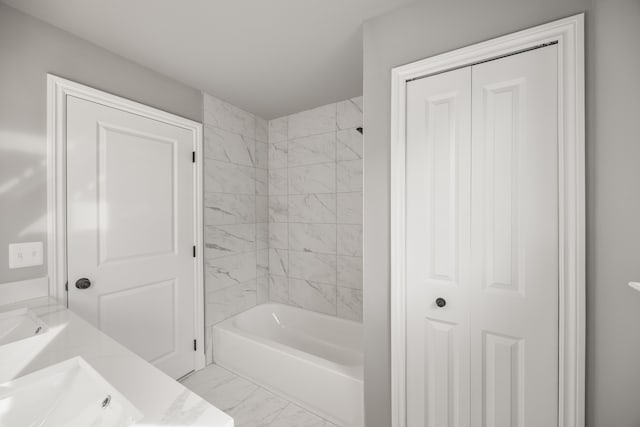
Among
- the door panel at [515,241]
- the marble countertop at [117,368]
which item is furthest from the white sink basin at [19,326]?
the door panel at [515,241]

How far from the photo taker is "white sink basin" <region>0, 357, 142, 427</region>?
0.69 m

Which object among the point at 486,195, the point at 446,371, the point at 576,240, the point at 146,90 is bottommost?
the point at 446,371

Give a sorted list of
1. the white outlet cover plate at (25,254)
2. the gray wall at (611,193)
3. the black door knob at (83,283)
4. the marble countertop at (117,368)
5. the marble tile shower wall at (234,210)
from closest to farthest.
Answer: the marble countertop at (117,368)
the gray wall at (611,193)
the white outlet cover plate at (25,254)
the black door knob at (83,283)
the marble tile shower wall at (234,210)

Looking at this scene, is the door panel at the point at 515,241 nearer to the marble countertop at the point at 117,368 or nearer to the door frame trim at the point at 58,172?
the marble countertop at the point at 117,368

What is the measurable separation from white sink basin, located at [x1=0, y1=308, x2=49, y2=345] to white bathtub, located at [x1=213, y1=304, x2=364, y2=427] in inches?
52.7

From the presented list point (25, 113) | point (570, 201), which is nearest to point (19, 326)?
point (25, 113)

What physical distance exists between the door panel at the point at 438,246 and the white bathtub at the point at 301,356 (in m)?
0.51

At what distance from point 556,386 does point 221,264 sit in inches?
93.4

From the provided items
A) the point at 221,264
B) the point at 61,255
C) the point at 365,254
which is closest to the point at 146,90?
the point at 61,255

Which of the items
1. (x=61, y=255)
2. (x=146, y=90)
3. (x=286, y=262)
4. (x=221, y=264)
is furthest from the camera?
(x=286, y=262)

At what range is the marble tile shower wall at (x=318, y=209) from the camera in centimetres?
263

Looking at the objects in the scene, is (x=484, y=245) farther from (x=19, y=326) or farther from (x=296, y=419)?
(x=19, y=326)

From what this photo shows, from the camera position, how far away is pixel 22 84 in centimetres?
142

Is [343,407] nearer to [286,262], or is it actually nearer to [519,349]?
[519,349]
